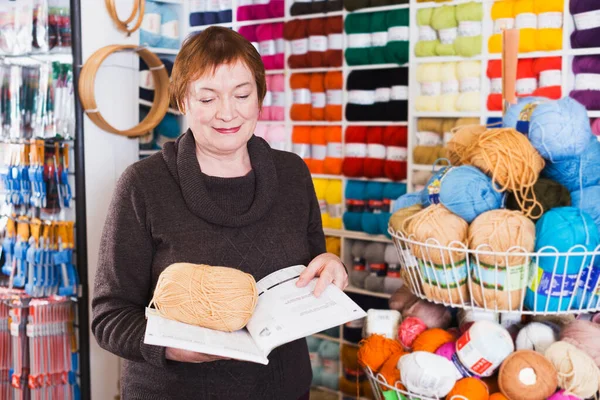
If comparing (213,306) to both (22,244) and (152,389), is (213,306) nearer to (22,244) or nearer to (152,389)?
(152,389)

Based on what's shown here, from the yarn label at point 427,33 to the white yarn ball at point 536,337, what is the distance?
6.22ft

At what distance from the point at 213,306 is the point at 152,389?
0.30 meters

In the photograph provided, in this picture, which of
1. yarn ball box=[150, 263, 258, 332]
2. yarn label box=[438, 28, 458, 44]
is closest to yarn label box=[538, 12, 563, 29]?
yarn label box=[438, 28, 458, 44]

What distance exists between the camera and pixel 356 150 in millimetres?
3434

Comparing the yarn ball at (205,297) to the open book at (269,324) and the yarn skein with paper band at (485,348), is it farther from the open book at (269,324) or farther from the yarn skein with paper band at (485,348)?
the yarn skein with paper band at (485,348)

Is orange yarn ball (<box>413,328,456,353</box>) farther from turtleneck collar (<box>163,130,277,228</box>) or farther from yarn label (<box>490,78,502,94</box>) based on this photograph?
yarn label (<box>490,78,502,94</box>)

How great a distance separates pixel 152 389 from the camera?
133cm

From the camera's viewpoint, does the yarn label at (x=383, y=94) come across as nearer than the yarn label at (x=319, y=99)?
Yes

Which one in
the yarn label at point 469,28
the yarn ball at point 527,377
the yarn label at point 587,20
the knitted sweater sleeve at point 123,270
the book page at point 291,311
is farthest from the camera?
the yarn label at point 469,28

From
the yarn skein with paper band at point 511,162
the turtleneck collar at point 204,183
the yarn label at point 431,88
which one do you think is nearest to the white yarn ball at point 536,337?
the yarn skein with paper band at point 511,162

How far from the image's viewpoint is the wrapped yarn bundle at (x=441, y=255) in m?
1.46

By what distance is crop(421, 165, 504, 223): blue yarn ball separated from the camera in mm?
1484

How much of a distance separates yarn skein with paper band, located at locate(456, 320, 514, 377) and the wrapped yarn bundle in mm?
71

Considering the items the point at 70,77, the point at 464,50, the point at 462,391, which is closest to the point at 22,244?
the point at 70,77
